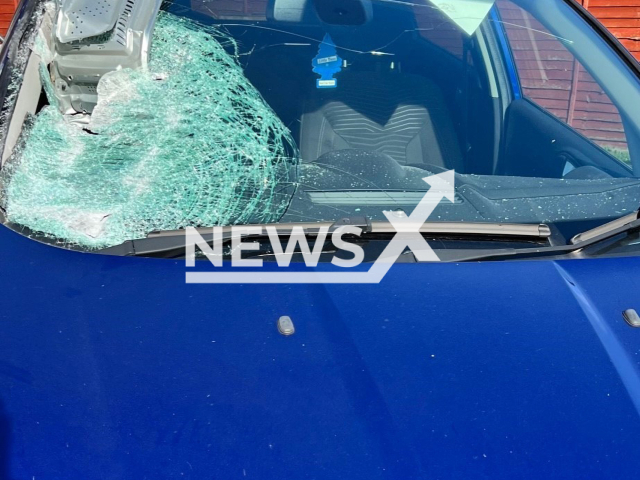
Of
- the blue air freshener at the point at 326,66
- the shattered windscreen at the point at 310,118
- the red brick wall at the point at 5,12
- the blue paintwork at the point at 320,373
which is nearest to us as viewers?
the blue paintwork at the point at 320,373

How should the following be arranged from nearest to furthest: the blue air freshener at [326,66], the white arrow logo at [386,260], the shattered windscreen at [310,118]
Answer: the white arrow logo at [386,260] < the shattered windscreen at [310,118] < the blue air freshener at [326,66]

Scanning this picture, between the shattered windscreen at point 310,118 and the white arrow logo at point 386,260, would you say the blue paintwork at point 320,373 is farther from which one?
the shattered windscreen at point 310,118

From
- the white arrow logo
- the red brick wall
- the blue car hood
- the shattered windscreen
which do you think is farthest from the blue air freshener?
the red brick wall

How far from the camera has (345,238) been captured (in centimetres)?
169

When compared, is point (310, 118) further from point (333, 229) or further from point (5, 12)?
point (5, 12)

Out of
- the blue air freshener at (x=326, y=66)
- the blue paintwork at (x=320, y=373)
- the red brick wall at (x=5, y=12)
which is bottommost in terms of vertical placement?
the red brick wall at (x=5, y=12)

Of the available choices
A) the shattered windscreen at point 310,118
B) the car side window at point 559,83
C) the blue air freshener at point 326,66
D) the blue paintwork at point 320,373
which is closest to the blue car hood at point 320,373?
the blue paintwork at point 320,373

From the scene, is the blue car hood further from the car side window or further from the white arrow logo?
the car side window

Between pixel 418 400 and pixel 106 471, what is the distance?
52cm

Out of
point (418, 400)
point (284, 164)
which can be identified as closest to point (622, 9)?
point (284, 164)

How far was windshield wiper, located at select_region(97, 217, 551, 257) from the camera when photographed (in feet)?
5.50

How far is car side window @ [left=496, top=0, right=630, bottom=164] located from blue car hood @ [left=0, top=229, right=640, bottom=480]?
1.78 ft

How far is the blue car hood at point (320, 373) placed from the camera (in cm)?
122

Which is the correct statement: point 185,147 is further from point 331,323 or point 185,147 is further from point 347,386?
point 347,386
